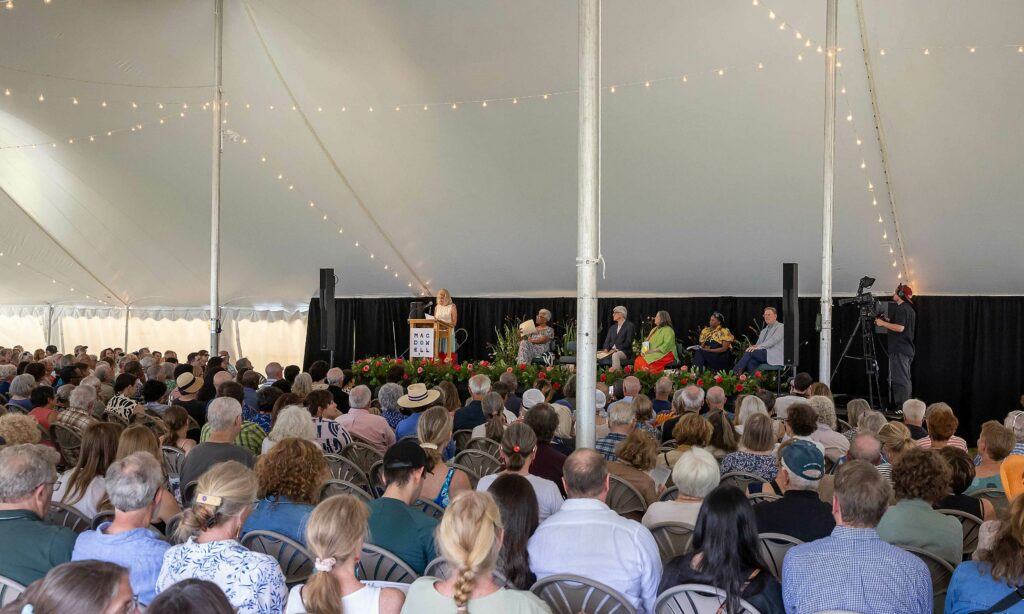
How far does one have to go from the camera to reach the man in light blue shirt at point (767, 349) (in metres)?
10.6

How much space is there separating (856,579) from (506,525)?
3.70 ft

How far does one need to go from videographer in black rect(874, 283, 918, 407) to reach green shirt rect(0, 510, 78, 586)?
879cm

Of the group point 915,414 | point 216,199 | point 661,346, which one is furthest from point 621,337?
point 915,414

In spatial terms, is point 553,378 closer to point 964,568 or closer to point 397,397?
point 397,397

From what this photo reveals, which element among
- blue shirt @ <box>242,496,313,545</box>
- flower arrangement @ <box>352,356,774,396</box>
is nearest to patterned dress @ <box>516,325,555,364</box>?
flower arrangement @ <box>352,356,774,396</box>

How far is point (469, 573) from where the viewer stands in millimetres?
2193

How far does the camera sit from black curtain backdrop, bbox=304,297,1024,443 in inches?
398

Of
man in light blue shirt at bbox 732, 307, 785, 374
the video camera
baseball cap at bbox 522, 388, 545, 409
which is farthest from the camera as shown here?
man in light blue shirt at bbox 732, 307, 785, 374

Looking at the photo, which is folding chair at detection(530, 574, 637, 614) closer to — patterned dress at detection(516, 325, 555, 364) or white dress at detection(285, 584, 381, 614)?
white dress at detection(285, 584, 381, 614)

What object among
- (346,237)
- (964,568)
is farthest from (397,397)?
(346,237)

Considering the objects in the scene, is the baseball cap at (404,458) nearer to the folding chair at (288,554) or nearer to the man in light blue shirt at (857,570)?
the folding chair at (288,554)

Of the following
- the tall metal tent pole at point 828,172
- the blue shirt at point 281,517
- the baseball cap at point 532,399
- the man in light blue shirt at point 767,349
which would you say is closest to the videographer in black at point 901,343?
the man in light blue shirt at point 767,349

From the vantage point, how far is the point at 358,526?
2.37 meters

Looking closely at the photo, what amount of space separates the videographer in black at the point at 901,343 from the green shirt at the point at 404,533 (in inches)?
311
